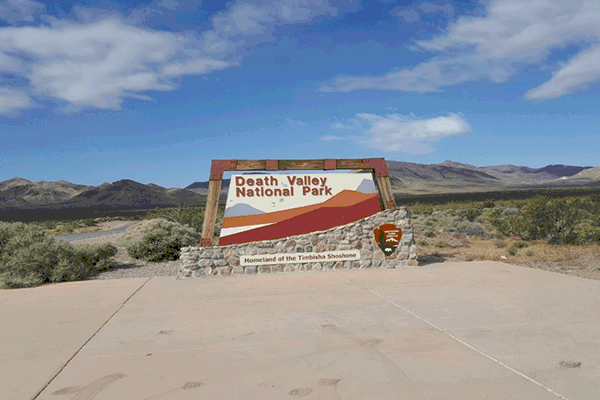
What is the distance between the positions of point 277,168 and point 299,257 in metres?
2.23

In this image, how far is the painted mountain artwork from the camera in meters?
10.7

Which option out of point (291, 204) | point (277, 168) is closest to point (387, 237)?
point (291, 204)

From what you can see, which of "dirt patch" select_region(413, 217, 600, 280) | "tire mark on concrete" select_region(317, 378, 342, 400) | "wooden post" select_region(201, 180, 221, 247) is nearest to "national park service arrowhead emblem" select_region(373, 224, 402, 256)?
"dirt patch" select_region(413, 217, 600, 280)

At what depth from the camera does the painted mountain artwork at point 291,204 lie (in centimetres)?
1068

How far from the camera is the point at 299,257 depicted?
35.3 feet

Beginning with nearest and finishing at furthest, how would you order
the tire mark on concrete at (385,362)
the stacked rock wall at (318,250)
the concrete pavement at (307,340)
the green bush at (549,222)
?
1. the tire mark on concrete at (385,362)
2. the concrete pavement at (307,340)
3. the stacked rock wall at (318,250)
4. the green bush at (549,222)

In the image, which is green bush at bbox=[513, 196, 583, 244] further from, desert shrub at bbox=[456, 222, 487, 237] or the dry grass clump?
desert shrub at bbox=[456, 222, 487, 237]

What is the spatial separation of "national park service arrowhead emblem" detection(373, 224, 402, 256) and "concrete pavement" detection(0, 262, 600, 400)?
1.61 m

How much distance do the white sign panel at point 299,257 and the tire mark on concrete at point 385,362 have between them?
167 inches

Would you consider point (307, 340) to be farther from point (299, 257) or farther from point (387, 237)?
point (387, 237)

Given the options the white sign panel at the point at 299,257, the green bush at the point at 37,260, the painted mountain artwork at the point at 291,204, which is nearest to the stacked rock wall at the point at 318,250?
the white sign panel at the point at 299,257

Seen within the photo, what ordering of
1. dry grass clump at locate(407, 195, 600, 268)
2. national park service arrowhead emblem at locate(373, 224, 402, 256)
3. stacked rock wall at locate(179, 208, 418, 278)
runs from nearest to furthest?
stacked rock wall at locate(179, 208, 418, 278), national park service arrowhead emblem at locate(373, 224, 402, 256), dry grass clump at locate(407, 195, 600, 268)

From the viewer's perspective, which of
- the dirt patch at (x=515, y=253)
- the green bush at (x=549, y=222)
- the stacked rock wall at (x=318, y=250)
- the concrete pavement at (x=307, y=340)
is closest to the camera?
the concrete pavement at (x=307, y=340)

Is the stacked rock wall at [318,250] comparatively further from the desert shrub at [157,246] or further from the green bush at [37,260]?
the desert shrub at [157,246]
